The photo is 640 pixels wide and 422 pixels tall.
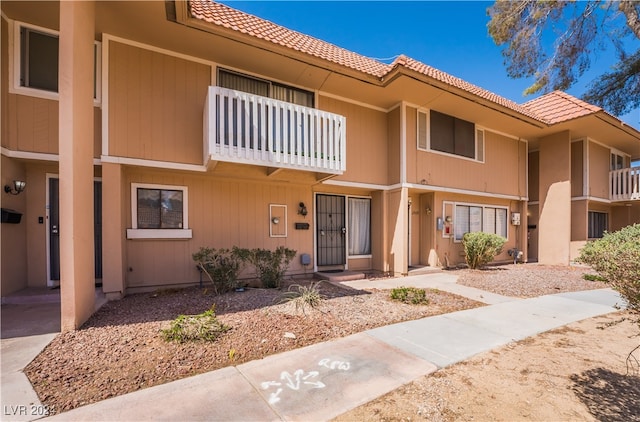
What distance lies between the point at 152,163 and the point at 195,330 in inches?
153

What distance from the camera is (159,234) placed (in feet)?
20.5

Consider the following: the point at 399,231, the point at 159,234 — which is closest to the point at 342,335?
the point at 159,234

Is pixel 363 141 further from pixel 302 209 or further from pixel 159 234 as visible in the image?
pixel 159 234

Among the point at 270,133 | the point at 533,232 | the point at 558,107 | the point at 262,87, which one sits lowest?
the point at 533,232

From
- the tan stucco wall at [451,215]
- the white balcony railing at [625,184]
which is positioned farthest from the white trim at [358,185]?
the white balcony railing at [625,184]

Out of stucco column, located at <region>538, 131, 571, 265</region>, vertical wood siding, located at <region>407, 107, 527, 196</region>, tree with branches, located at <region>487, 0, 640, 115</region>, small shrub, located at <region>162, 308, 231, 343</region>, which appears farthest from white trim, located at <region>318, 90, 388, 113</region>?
stucco column, located at <region>538, 131, 571, 265</region>

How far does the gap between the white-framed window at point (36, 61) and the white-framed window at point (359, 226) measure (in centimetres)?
681

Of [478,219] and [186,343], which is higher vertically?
→ [478,219]

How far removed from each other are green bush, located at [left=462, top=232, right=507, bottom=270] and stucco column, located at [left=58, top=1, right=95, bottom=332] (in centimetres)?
994

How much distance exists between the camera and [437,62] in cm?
1052

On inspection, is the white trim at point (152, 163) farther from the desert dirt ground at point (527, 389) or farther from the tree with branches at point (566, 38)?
the tree with branches at point (566, 38)

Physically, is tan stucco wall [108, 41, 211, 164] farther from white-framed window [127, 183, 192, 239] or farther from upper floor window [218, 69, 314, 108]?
white-framed window [127, 183, 192, 239]

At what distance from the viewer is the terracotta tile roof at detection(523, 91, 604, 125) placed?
9953 millimetres

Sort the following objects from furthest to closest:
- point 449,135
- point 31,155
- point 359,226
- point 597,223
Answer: point 597,223
point 449,135
point 359,226
point 31,155
